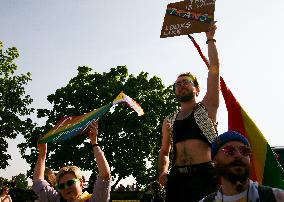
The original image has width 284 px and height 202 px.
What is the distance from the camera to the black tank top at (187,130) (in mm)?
4016

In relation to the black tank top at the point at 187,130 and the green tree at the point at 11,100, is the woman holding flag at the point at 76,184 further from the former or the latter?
the green tree at the point at 11,100

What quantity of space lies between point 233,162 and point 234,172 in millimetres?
71

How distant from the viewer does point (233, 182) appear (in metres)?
2.64

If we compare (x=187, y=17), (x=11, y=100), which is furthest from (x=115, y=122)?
(x=187, y=17)

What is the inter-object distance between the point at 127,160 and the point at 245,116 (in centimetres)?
2878

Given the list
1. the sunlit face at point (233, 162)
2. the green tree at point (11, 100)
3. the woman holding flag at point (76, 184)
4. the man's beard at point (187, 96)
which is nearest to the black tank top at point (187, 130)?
the man's beard at point (187, 96)

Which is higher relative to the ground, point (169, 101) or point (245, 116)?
point (169, 101)

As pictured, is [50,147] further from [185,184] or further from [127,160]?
[185,184]

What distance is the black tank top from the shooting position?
158 inches

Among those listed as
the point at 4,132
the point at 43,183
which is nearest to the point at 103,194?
the point at 43,183

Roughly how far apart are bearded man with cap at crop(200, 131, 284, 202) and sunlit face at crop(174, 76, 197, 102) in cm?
152

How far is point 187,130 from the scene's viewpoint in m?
4.09

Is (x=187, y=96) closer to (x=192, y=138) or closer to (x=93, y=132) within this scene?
(x=192, y=138)

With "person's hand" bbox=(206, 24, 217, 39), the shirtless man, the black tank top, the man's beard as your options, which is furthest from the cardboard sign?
the black tank top
